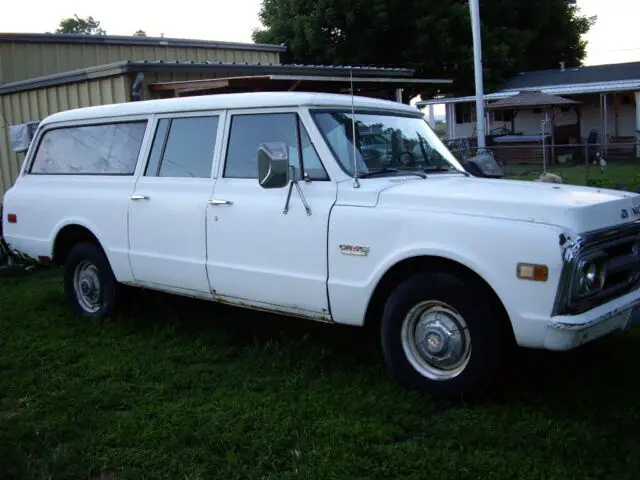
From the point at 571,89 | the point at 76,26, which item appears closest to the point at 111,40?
the point at 571,89

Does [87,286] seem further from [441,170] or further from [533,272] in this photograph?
[533,272]

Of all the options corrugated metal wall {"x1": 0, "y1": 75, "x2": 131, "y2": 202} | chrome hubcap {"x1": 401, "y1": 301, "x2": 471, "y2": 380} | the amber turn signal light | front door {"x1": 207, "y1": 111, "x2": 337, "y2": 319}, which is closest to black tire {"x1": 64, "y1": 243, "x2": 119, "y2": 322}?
front door {"x1": 207, "y1": 111, "x2": 337, "y2": 319}

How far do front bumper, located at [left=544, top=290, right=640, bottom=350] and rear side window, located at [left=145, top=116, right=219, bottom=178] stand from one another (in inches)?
113

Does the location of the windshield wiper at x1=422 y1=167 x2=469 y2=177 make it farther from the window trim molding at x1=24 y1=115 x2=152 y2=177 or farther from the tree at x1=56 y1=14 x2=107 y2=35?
the tree at x1=56 y1=14 x2=107 y2=35

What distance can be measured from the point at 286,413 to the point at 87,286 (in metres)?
3.08

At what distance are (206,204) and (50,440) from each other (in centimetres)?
202

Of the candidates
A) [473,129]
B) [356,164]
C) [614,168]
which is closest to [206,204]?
[356,164]

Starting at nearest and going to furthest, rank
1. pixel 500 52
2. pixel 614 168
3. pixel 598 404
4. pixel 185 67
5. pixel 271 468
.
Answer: pixel 271 468
pixel 598 404
pixel 185 67
pixel 614 168
pixel 500 52

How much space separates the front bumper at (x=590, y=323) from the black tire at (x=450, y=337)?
37 centimetres

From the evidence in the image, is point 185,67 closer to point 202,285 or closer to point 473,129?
point 202,285

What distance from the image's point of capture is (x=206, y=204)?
5.30m

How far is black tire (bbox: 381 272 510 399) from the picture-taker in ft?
13.3

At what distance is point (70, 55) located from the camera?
14.5 m

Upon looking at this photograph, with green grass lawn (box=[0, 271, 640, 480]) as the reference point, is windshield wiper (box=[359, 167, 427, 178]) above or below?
above
